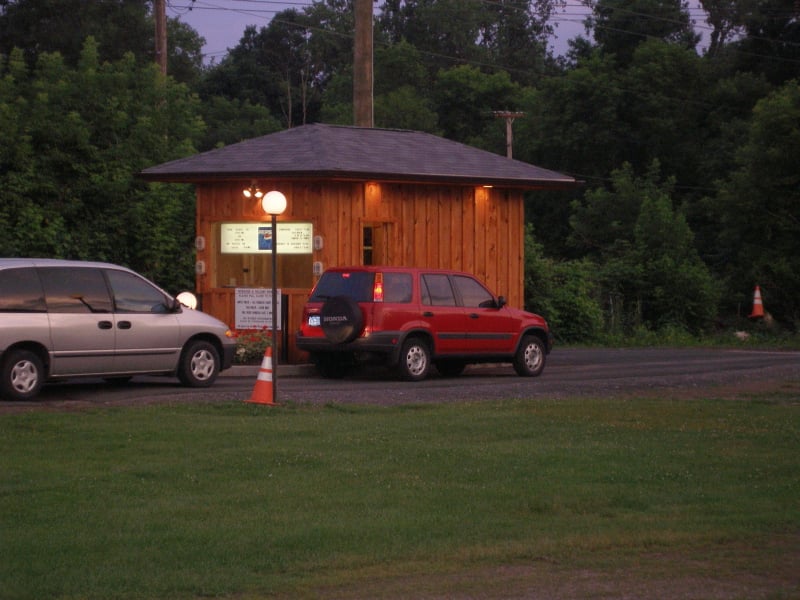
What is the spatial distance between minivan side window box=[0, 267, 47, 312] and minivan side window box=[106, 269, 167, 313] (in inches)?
45.5

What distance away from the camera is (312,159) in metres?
22.8

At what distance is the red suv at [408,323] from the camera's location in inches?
766

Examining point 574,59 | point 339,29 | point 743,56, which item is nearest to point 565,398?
point 743,56

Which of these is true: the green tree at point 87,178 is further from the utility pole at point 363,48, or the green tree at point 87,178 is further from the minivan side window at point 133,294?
the minivan side window at point 133,294

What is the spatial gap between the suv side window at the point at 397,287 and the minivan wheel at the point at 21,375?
5.54 meters

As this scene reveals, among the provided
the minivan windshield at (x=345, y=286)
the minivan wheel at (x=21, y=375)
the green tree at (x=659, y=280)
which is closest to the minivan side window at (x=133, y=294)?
the minivan wheel at (x=21, y=375)

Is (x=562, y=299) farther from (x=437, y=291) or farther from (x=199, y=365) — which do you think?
(x=199, y=365)

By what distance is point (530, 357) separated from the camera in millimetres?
21484

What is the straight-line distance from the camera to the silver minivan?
15922 mm

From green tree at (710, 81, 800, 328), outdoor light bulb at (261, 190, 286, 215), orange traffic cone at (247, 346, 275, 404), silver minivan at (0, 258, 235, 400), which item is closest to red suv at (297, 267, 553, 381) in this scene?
silver minivan at (0, 258, 235, 400)

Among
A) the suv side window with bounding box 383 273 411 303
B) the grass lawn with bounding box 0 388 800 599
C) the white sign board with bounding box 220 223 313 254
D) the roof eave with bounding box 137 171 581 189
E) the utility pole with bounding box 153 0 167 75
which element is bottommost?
the grass lawn with bounding box 0 388 800 599

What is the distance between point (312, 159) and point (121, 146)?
714 cm

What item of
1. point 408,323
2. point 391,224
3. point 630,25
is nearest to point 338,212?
point 391,224

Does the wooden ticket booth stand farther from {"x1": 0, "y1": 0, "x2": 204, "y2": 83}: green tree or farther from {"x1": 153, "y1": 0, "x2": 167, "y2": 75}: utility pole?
{"x1": 0, "y1": 0, "x2": 204, "y2": 83}: green tree
